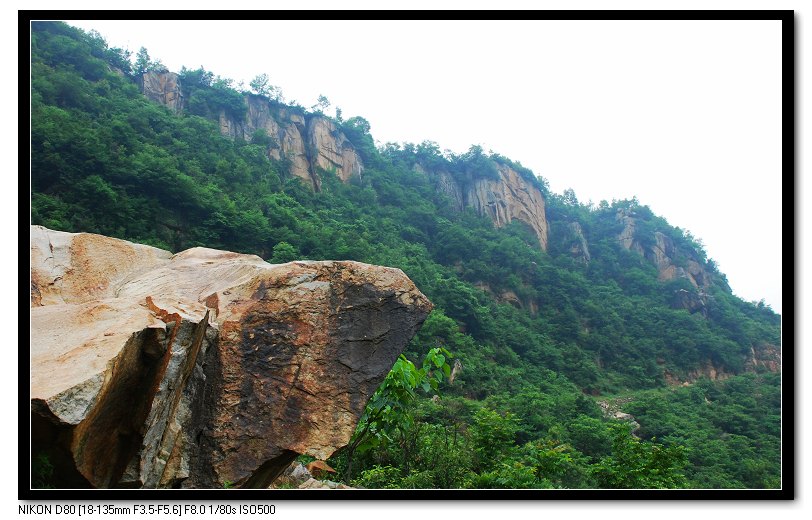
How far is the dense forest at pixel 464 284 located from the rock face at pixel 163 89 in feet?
1.55

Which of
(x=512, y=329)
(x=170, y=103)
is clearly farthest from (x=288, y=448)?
(x=170, y=103)

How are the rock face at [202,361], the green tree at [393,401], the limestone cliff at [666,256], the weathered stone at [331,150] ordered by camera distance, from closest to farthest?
the rock face at [202,361] → the green tree at [393,401] → the weathered stone at [331,150] → the limestone cliff at [666,256]

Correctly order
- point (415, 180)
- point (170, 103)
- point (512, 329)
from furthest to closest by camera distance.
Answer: point (415, 180), point (170, 103), point (512, 329)

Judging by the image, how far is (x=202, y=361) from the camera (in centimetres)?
363

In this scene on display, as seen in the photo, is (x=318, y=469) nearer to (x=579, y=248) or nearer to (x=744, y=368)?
(x=744, y=368)

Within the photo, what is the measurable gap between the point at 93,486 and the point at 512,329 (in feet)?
87.3

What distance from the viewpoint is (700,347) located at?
108 feet

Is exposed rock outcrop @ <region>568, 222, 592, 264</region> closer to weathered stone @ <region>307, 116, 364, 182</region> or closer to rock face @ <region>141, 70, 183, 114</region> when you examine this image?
weathered stone @ <region>307, 116, 364, 182</region>

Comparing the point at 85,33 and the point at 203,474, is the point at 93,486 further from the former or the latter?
the point at 85,33

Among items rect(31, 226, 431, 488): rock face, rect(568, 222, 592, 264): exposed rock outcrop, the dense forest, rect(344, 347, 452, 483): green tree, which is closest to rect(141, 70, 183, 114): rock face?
the dense forest

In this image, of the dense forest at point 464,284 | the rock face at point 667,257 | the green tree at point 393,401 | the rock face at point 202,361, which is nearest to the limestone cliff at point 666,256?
the rock face at point 667,257

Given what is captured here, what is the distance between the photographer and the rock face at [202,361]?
118 inches

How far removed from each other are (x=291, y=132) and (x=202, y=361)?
→ 35331 mm

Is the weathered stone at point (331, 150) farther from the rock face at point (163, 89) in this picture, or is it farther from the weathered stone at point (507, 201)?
the weathered stone at point (507, 201)
